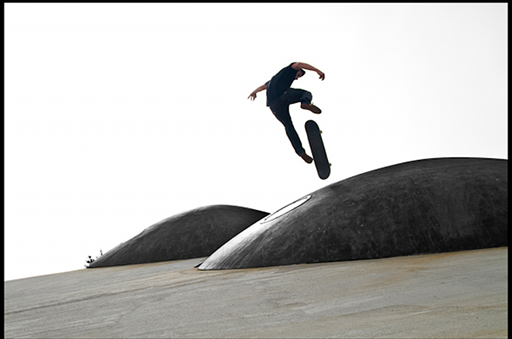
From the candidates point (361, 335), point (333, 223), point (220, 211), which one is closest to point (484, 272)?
point (361, 335)

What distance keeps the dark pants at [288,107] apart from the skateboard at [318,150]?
0.23 meters

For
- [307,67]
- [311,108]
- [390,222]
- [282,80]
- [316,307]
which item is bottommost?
[316,307]

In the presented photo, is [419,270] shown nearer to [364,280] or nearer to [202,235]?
[364,280]

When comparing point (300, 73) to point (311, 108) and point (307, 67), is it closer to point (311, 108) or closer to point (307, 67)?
point (307, 67)

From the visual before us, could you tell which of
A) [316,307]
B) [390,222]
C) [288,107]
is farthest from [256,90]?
[316,307]

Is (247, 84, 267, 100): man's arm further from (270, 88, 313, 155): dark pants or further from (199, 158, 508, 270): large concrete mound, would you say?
(199, 158, 508, 270): large concrete mound

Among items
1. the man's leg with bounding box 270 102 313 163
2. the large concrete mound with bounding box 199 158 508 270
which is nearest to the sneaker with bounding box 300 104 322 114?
the man's leg with bounding box 270 102 313 163

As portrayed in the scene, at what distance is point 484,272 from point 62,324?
3.00 metres

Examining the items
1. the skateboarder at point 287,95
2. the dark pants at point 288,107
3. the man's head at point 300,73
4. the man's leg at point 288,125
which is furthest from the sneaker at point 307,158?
the man's head at point 300,73

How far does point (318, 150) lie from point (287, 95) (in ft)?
4.23

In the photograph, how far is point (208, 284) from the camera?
400 cm

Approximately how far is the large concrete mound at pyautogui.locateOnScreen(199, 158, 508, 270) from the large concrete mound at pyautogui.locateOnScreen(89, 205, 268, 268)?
5.96 metres

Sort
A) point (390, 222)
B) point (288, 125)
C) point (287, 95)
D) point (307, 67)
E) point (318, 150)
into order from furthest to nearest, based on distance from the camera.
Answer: point (318, 150) < point (288, 125) < point (287, 95) < point (307, 67) < point (390, 222)

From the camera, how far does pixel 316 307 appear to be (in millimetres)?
2400
